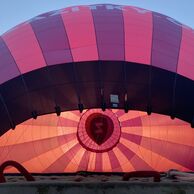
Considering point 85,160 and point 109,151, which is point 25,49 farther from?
point 109,151

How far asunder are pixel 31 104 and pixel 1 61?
3.33 feet

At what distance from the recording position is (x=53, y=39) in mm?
6676

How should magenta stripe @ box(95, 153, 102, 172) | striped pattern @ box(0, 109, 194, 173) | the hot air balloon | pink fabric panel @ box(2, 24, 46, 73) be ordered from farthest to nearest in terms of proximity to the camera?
magenta stripe @ box(95, 153, 102, 172) < striped pattern @ box(0, 109, 194, 173) < pink fabric panel @ box(2, 24, 46, 73) < the hot air balloon

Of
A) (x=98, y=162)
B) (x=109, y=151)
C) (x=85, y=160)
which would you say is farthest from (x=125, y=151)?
(x=85, y=160)

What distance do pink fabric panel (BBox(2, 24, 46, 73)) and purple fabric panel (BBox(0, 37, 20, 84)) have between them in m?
0.08

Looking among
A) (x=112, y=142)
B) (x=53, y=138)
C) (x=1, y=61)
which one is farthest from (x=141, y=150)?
(x=1, y=61)

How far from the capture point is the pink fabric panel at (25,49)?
641cm

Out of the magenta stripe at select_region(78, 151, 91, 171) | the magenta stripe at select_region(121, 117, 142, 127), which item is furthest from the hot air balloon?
the magenta stripe at select_region(78, 151, 91, 171)

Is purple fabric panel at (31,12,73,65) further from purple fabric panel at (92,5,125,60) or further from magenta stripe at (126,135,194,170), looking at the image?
magenta stripe at (126,135,194,170)

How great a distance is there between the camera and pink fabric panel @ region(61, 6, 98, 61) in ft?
21.2

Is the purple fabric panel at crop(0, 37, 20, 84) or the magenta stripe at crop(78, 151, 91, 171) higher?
the purple fabric panel at crop(0, 37, 20, 84)

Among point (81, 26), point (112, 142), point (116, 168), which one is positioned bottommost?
point (116, 168)

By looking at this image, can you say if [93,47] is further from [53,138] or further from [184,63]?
[53,138]

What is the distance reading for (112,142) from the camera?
904 cm
